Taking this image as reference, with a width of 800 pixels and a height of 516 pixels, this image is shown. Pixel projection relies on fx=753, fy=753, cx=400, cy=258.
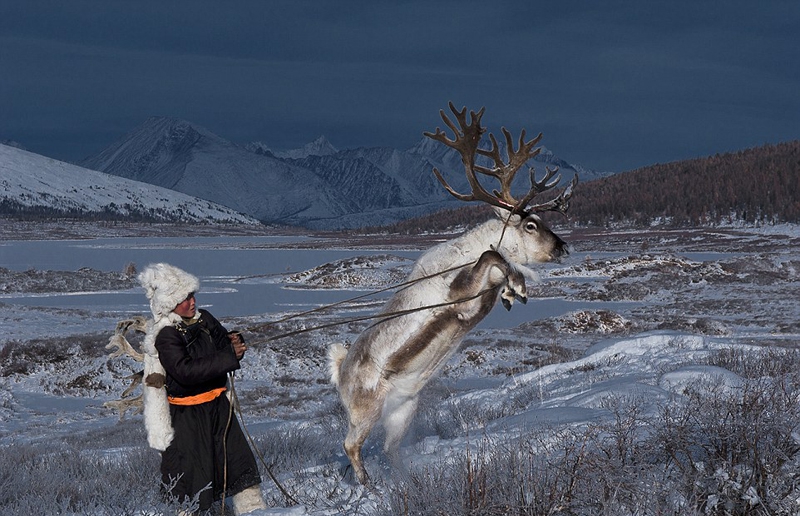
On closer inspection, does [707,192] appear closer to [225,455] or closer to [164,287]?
[225,455]

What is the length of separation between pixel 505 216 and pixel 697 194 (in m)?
107

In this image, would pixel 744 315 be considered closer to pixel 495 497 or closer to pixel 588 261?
pixel 588 261

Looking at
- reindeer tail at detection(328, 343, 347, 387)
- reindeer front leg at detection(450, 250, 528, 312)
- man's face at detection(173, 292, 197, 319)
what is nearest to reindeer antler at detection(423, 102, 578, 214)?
reindeer front leg at detection(450, 250, 528, 312)

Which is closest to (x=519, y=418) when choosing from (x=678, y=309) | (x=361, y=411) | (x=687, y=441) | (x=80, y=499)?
(x=361, y=411)

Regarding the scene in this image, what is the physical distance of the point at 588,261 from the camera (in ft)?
144

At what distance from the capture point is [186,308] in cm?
542

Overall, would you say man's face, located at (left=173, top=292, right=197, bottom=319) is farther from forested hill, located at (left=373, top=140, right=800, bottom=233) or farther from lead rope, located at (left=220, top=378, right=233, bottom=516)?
forested hill, located at (left=373, top=140, right=800, bottom=233)

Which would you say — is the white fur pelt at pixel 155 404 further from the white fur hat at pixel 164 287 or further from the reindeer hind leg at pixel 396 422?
the reindeer hind leg at pixel 396 422

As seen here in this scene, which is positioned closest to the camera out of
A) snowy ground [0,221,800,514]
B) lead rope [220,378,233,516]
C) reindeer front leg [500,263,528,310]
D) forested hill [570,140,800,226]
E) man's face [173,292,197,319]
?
reindeer front leg [500,263,528,310]

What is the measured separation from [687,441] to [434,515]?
173 centimetres

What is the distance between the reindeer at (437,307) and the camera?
5336 mm

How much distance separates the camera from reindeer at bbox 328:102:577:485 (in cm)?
534

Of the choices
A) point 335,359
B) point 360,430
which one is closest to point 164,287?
point 335,359

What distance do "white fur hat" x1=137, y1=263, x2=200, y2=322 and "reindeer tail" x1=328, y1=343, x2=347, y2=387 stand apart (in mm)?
1341
